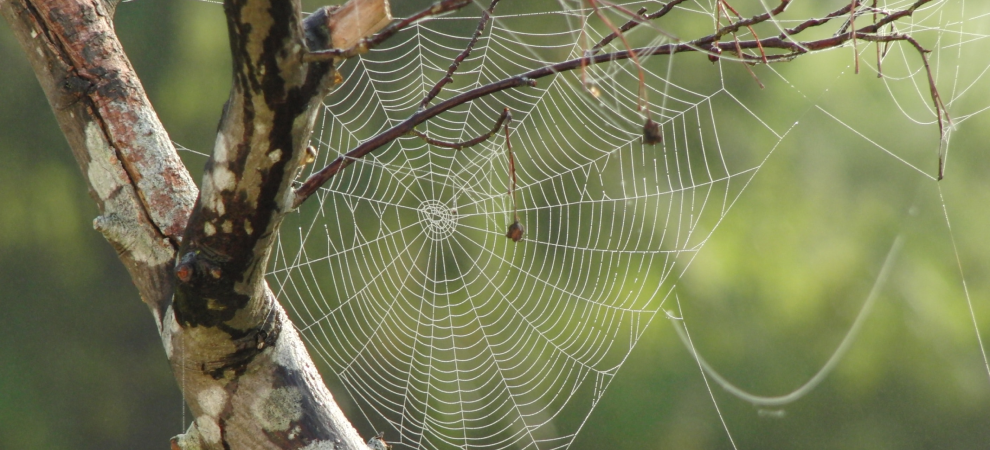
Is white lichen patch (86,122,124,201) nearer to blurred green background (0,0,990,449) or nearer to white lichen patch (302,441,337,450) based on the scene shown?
white lichen patch (302,441,337,450)

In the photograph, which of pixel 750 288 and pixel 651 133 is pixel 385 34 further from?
pixel 750 288

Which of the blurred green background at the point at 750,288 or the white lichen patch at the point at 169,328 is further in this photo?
the blurred green background at the point at 750,288

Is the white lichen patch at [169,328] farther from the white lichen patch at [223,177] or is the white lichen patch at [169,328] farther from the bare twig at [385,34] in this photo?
the bare twig at [385,34]

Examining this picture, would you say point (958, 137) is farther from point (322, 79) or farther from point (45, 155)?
point (45, 155)

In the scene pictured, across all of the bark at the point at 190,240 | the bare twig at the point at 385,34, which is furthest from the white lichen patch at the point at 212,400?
the bare twig at the point at 385,34

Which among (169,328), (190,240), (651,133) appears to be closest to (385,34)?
(651,133)

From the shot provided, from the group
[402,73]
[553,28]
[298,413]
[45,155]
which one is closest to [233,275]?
[298,413]

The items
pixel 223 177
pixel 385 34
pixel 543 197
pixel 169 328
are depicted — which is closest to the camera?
pixel 385 34
